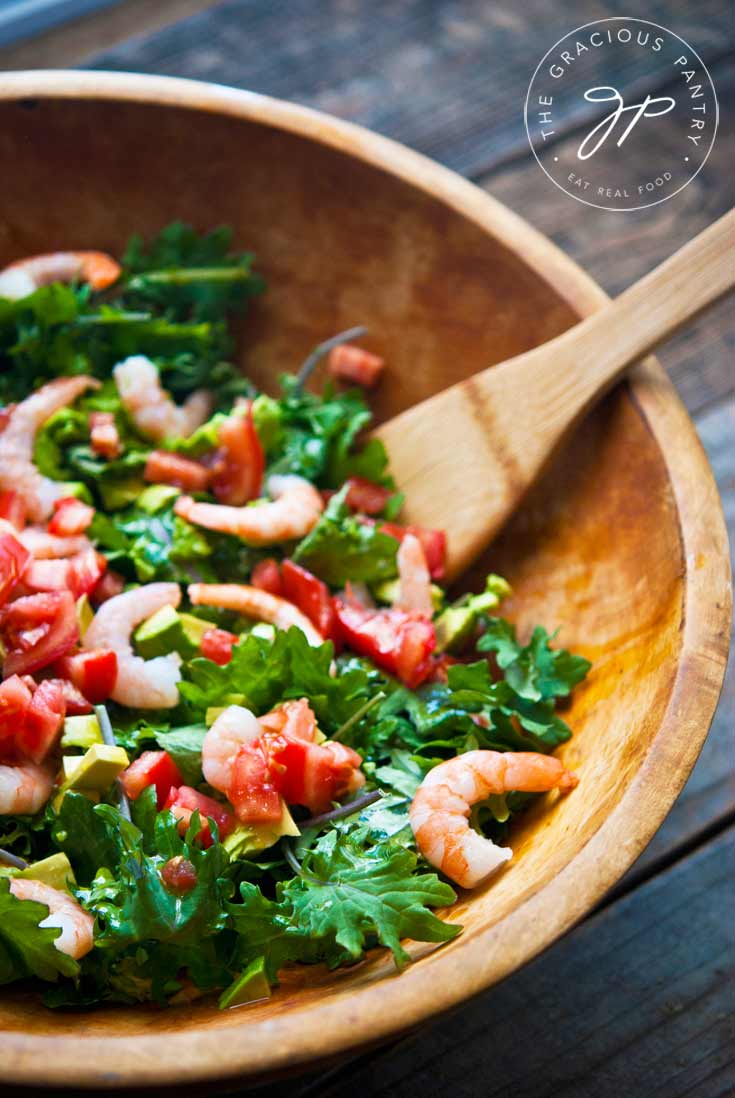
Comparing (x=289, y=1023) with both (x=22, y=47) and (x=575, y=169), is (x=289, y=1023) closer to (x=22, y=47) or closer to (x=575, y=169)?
(x=575, y=169)

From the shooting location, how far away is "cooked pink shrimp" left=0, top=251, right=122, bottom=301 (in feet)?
9.90

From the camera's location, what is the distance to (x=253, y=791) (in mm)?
2256

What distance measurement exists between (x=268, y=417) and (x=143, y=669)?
80cm

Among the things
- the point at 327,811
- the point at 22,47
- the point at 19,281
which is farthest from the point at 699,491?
the point at 22,47

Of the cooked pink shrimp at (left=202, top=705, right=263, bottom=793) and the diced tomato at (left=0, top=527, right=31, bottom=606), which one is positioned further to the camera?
the diced tomato at (left=0, top=527, right=31, bottom=606)

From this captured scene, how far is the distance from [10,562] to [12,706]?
13.6 inches

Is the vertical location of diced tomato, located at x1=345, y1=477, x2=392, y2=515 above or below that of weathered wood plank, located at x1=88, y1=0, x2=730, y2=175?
below

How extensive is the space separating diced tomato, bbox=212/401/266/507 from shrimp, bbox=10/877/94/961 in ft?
3.74

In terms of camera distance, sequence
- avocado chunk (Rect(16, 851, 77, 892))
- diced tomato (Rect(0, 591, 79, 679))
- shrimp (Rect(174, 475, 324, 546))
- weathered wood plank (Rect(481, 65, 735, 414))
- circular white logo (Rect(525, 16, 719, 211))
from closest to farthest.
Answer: avocado chunk (Rect(16, 851, 77, 892)) < diced tomato (Rect(0, 591, 79, 679)) < shrimp (Rect(174, 475, 324, 546)) < weathered wood plank (Rect(481, 65, 735, 414)) < circular white logo (Rect(525, 16, 719, 211))

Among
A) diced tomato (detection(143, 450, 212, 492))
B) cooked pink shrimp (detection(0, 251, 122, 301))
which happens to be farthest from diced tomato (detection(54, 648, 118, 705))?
cooked pink shrimp (detection(0, 251, 122, 301))

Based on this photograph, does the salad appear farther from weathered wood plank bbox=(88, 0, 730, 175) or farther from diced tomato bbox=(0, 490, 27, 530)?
weathered wood plank bbox=(88, 0, 730, 175)

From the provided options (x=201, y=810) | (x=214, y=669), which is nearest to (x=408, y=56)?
(x=214, y=669)

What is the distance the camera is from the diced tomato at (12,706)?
229cm

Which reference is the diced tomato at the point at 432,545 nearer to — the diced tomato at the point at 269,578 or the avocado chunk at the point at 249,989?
the diced tomato at the point at 269,578
